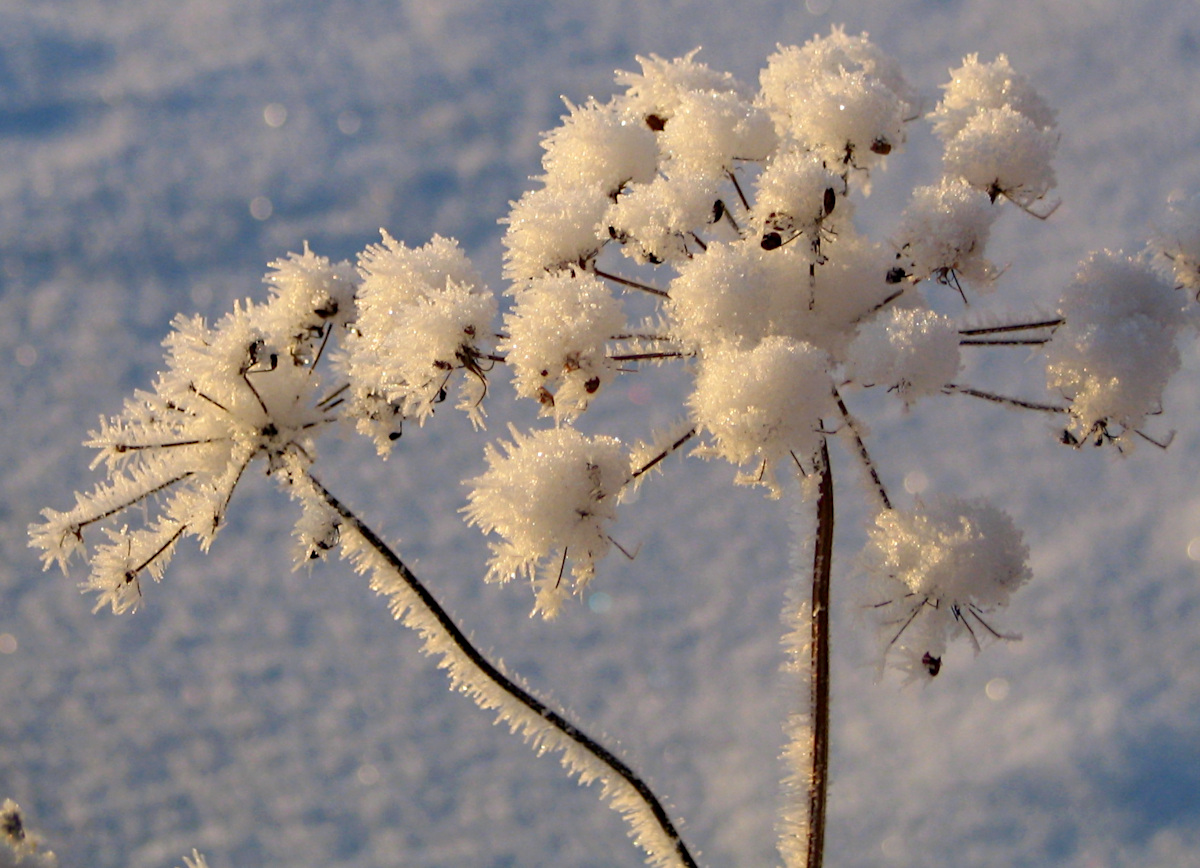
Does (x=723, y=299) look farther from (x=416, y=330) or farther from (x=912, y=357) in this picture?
(x=416, y=330)

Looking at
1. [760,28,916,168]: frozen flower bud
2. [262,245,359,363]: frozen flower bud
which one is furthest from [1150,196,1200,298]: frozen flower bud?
[262,245,359,363]: frozen flower bud

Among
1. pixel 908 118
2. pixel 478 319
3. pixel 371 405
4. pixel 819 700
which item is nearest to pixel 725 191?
pixel 908 118

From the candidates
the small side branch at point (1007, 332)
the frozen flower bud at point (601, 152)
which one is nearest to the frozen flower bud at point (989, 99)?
the small side branch at point (1007, 332)

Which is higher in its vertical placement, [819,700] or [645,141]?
[645,141]

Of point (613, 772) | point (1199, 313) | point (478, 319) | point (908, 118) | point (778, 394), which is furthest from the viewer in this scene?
point (908, 118)

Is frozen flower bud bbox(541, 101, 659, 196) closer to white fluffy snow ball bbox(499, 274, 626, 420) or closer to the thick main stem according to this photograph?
white fluffy snow ball bbox(499, 274, 626, 420)

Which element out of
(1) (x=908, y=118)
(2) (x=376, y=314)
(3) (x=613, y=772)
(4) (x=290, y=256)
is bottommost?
(3) (x=613, y=772)

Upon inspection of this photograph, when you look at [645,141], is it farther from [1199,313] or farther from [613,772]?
[613,772]
